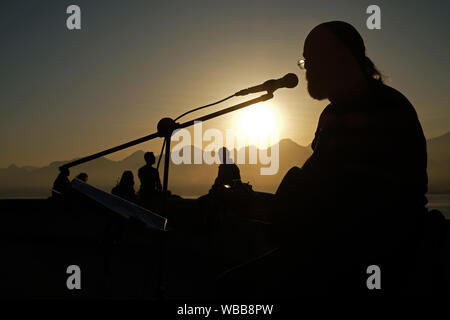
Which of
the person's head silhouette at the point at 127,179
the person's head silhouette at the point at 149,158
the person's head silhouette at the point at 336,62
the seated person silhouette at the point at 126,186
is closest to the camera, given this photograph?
the person's head silhouette at the point at 336,62

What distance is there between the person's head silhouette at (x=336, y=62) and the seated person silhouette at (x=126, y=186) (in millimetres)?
6595

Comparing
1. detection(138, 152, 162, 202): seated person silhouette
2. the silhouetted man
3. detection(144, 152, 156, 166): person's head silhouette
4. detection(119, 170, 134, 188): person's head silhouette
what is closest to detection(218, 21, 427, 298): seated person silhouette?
the silhouetted man

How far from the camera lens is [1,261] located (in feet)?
A: 19.0

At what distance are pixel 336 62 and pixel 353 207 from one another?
0.68 metres

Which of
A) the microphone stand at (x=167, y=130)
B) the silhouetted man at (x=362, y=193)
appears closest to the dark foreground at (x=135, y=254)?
the silhouetted man at (x=362, y=193)

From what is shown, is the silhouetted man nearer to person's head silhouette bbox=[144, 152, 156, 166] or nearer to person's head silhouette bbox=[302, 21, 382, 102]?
person's head silhouette bbox=[302, 21, 382, 102]

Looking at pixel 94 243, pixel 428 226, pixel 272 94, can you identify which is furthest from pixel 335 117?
pixel 94 243

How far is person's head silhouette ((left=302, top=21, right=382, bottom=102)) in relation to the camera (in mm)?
1655

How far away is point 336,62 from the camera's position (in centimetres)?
171

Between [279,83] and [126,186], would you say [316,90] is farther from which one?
[126,186]

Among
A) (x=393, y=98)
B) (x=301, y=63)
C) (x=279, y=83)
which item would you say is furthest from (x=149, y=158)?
(x=393, y=98)

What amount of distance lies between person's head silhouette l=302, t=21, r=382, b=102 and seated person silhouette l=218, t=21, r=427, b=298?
0.10m

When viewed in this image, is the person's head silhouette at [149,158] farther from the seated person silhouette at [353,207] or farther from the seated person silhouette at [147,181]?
the seated person silhouette at [353,207]

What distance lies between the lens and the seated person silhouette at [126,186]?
790cm
